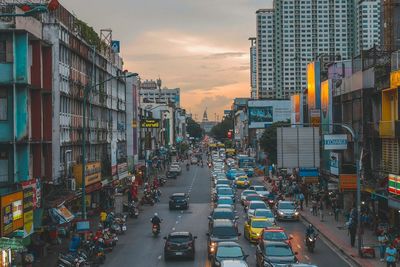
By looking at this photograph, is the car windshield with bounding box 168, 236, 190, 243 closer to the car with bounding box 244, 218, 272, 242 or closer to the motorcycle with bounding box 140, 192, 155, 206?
the car with bounding box 244, 218, 272, 242

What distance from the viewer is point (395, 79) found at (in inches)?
1523

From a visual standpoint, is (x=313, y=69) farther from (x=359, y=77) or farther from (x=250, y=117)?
(x=250, y=117)

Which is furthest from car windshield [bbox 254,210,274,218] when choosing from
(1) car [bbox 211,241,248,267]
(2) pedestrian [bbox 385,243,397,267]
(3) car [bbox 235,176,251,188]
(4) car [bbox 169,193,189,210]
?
(3) car [bbox 235,176,251,188]

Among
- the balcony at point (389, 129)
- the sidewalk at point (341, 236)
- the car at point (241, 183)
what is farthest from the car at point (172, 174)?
the balcony at point (389, 129)

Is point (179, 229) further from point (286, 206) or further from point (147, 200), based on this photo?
point (147, 200)

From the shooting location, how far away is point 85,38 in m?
51.8

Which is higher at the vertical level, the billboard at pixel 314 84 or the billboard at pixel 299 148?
the billboard at pixel 314 84

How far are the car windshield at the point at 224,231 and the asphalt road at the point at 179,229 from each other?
1.25m

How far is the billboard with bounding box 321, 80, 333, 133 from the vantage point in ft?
196

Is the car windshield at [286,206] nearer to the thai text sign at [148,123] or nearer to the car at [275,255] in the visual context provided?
the car at [275,255]

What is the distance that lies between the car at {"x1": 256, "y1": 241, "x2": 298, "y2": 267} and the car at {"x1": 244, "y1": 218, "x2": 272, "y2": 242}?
26.8ft

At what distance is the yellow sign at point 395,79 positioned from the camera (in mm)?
37969

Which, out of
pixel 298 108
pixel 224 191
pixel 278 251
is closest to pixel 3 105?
pixel 278 251

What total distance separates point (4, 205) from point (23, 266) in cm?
461
